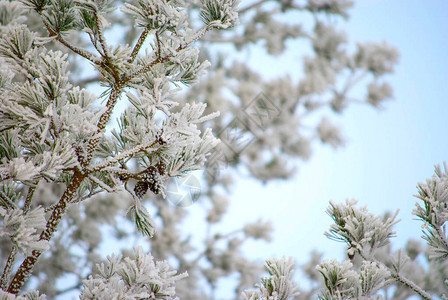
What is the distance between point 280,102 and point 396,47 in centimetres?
168

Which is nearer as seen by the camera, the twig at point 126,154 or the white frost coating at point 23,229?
the white frost coating at point 23,229

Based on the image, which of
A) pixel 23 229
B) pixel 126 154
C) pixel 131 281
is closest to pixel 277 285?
pixel 131 281

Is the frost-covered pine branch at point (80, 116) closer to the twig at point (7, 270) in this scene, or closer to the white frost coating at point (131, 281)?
the twig at point (7, 270)

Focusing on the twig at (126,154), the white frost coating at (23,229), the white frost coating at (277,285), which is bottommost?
the white frost coating at (277,285)

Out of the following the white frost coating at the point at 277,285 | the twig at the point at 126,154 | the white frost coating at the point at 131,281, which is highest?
the twig at the point at 126,154

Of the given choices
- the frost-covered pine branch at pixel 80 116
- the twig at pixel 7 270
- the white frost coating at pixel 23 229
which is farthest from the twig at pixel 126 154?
the twig at pixel 7 270

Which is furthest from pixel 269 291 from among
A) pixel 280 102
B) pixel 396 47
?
pixel 396 47

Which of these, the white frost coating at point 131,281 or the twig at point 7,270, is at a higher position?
the twig at point 7,270

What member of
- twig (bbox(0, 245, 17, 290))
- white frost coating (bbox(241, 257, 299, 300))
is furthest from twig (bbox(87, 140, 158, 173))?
white frost coating (bbox(241, 257, 299, 300))

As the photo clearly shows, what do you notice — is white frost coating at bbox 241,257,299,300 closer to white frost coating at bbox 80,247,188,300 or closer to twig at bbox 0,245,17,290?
white frost coating at bbox 80,247,188,300

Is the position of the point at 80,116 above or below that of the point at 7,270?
above

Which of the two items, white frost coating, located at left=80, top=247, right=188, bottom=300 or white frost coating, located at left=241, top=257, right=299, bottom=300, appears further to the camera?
white frost coating, located at left=241, top=257, right=299, bottom=300

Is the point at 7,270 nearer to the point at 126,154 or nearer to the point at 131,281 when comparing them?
the point at 131,281

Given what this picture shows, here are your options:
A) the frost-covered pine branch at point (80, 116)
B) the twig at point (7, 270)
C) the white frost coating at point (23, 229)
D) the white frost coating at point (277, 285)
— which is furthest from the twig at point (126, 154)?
the white frost coating at point (277, 285)
